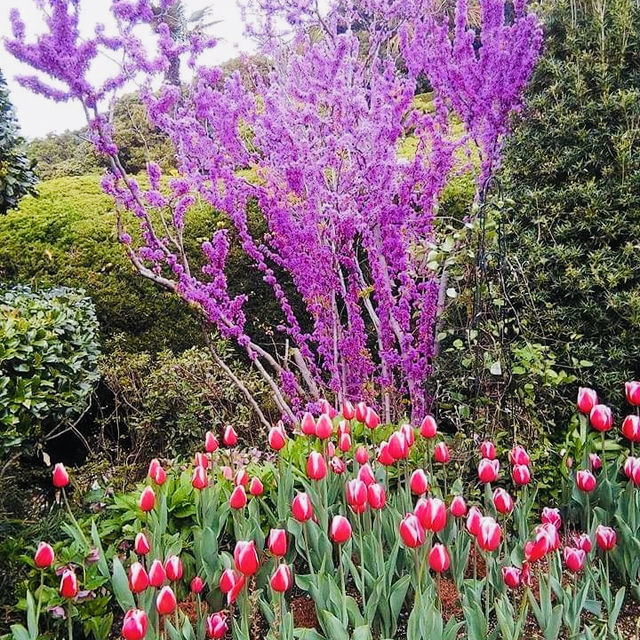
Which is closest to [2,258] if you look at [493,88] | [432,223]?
[432,223]

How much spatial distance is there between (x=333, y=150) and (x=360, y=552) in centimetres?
247

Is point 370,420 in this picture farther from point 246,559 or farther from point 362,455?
point 246,559

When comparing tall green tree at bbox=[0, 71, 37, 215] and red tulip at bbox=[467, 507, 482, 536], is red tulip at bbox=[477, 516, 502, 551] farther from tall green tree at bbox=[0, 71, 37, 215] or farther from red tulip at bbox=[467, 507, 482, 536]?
tall green tree at bbox=[0, 71, 37, 215]

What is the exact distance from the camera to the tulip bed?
5.18 ft

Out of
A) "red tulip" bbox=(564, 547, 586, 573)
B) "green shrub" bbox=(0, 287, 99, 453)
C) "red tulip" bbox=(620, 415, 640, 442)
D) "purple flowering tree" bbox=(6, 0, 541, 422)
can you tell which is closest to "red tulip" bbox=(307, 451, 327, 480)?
"red tulip" bbox=(564, 547, 586, 573)

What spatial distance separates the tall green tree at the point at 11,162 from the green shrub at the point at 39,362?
0.56m

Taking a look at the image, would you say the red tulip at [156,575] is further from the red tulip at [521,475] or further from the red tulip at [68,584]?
the red tulip at [521,475]

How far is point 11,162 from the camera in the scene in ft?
11.4

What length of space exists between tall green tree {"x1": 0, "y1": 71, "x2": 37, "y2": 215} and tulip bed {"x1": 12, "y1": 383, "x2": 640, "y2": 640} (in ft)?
6.39

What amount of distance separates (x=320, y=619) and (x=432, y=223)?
3.05 meters

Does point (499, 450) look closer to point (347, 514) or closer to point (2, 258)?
point (347, 514)

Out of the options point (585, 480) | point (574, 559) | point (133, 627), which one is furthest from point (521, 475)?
point (133, 627)

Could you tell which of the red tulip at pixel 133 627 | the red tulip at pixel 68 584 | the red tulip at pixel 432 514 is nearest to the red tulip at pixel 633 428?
the red tulip at pixel 432 514

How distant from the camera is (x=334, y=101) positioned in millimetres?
3664
